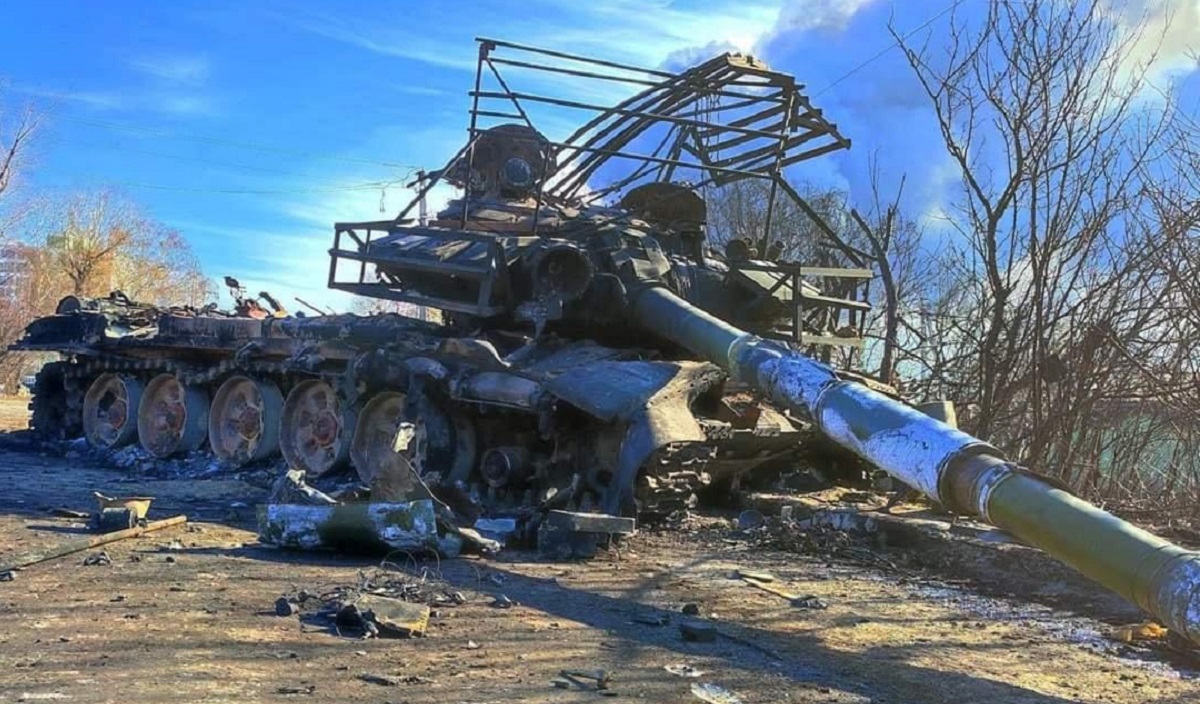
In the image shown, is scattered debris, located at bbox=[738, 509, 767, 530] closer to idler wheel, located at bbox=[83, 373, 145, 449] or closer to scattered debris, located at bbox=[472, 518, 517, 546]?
scattered debris, located at bbox=[472, 518, 517, 546]

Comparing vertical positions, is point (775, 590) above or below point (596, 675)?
above

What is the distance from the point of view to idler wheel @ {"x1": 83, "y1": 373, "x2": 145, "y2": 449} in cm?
1431

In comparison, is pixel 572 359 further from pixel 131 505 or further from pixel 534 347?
pixel 131 505

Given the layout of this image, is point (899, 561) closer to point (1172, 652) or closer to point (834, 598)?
point (834, 598)

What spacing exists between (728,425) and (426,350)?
2.53 m

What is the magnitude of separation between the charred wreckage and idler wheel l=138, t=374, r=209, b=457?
2.3 inches

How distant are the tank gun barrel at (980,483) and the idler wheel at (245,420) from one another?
579 centimetres

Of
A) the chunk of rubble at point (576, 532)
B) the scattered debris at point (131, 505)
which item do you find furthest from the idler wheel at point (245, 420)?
the chunk of rubble at point (576, 532)

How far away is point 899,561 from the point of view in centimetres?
784

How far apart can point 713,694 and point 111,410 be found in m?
12.2

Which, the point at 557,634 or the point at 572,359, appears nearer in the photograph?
the point at 557,634

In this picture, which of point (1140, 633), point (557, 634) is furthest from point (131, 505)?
point (1140, 633)

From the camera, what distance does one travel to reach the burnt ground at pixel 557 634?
445cm

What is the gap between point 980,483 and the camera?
18.0 feet
